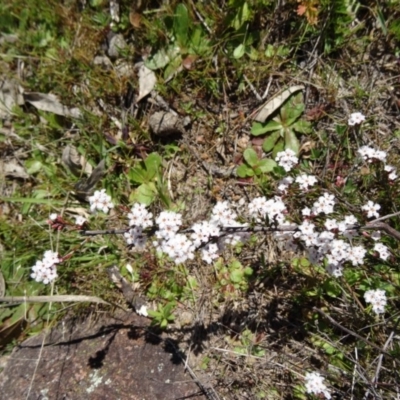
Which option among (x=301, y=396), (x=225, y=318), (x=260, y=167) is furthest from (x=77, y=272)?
(x=301, y=396)

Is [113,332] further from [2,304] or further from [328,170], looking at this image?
[328,170]

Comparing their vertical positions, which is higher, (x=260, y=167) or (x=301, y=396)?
(x=260, y=167)

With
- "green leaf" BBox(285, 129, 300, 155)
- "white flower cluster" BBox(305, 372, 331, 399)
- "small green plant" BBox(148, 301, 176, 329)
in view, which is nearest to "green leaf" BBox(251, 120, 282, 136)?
"green leaf" BBox(285, 129, 300, 155)

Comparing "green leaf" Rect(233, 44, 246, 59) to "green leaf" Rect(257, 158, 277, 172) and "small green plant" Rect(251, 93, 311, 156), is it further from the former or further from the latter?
"green leaf" Rect(257, 158, 277, 172)

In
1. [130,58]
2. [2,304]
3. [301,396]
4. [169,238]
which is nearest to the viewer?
[169,238]

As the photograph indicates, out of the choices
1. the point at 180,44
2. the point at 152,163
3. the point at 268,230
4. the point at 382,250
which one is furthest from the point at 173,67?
the point at 382,250

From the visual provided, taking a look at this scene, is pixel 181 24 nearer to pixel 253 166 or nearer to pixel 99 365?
pixel 253 166

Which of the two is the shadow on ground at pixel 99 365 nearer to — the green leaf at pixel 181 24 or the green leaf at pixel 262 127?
the green leaf at pixel 262 127
